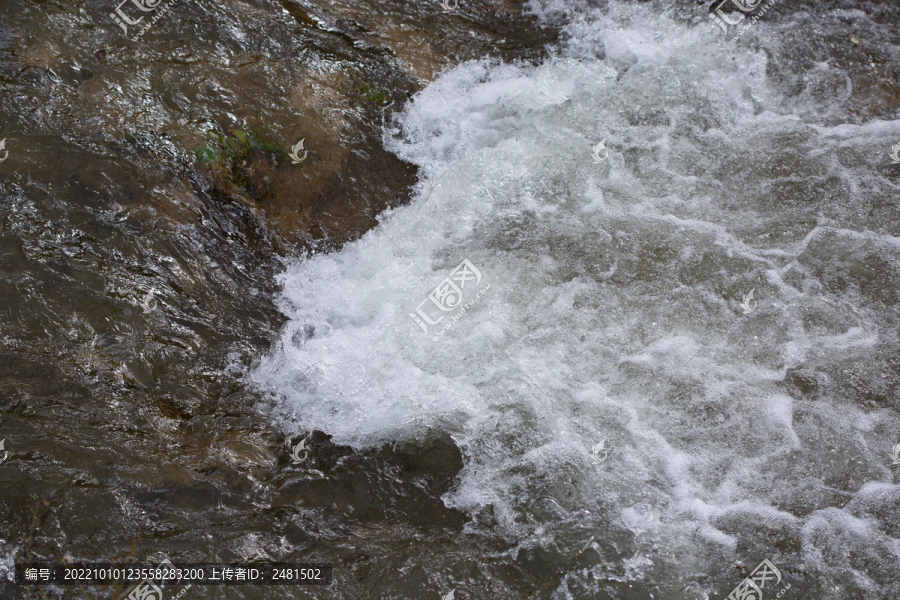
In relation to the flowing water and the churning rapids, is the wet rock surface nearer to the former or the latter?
the flowing water

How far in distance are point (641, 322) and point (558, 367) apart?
0.68 m

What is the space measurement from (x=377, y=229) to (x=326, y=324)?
906 millimetres

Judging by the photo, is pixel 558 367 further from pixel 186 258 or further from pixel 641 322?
pixel 186 258

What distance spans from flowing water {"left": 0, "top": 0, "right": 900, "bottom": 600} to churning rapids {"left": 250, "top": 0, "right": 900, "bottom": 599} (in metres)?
0.02

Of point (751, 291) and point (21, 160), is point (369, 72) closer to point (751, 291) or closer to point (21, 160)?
point (21, 160)

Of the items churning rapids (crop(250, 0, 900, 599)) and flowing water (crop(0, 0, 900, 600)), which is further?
churning rapids (crop(250, 0, 900, 599))

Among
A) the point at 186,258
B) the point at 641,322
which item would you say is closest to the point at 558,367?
the point at 641,322

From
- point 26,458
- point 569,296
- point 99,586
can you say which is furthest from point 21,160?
point 569,296

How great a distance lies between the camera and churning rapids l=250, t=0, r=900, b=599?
348 centimetres

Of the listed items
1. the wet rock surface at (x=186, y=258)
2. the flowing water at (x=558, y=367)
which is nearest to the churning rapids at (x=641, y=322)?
the flowing water at (x=558, y=367)

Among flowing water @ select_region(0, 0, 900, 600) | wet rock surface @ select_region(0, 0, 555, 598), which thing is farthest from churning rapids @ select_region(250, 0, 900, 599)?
wet rock surface @ select_region(0, 0, 555, 598)

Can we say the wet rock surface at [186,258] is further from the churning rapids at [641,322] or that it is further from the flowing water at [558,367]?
the churning rapids at [641,322]

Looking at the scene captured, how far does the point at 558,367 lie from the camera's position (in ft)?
12.9

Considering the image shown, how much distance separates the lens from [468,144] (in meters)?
5.00
